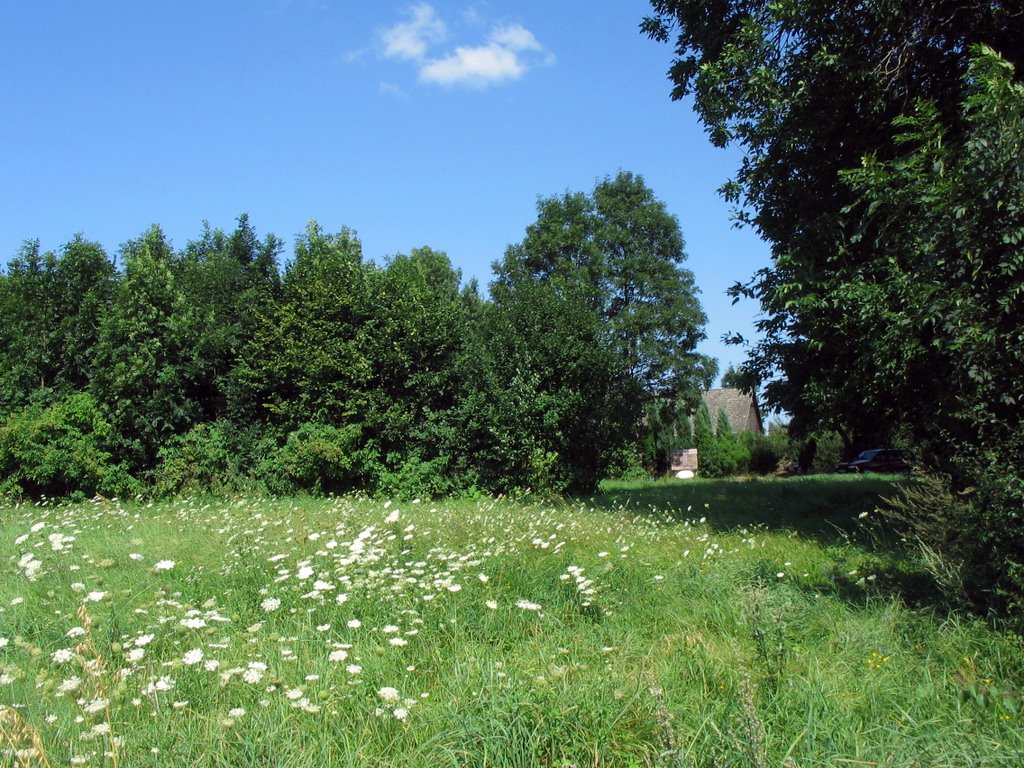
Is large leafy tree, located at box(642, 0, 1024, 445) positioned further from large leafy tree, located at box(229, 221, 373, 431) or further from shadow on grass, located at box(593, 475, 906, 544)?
large leafy tree, located at box(229, 221, 373, 431)

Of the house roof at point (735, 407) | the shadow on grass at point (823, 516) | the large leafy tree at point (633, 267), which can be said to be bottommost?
the shadow on grass at point (823, 516)

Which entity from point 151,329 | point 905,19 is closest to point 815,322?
point 905,19

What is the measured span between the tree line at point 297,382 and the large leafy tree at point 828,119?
5.70 metres

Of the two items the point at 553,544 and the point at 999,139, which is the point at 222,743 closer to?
the point at 553,544

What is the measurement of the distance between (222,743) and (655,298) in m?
32.0

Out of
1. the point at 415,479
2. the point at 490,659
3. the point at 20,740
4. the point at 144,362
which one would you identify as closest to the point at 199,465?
the point at 144,362

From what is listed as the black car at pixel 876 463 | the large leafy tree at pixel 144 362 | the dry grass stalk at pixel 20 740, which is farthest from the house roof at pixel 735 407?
the dry grass stalk at pixel 20 740

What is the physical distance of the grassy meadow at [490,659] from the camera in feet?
10.3

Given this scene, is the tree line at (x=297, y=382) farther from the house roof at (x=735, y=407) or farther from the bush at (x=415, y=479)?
the house roof at (x=735, y=407)

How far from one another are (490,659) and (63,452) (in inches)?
529

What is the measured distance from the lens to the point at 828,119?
9.38 meters

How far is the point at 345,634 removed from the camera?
4609 millimetres

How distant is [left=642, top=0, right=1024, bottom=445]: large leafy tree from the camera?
8.64 m

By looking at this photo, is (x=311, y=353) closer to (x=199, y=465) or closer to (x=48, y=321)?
→ (x=199, y=465)
